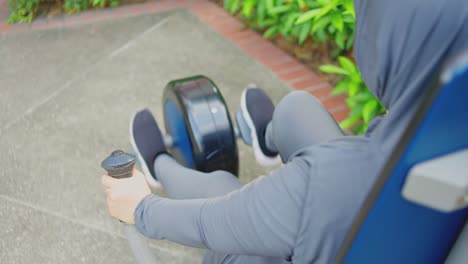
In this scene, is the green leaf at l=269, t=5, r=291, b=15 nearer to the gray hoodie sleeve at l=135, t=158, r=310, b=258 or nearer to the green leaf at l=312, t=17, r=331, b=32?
the green leaf at l=312, t=17, r=331, b=32

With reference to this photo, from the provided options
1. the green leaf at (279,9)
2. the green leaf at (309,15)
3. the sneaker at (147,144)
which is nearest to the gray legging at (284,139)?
the sneaker at (147,144)

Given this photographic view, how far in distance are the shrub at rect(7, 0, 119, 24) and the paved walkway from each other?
0.08 metres

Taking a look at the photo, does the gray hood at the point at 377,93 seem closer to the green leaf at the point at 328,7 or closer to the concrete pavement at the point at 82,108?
the concrete pavement at the point at 82,108

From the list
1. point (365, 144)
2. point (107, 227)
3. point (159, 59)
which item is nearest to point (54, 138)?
point (107, 227)

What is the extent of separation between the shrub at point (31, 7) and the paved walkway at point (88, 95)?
76 mm

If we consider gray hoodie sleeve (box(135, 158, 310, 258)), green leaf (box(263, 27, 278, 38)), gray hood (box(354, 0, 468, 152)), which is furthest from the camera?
green leaf (box(263, 27, 278, 38))

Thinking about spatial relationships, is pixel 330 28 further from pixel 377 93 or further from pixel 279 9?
pixel 377 93

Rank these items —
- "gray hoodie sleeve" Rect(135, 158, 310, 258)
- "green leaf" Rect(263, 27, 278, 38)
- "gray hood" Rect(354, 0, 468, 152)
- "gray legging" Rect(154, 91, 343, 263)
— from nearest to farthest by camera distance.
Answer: "gray hood" Rect(354, 0, 468, 152) → "gray hoodie sleeve" Rect(135, 158, 310, 258) → "gray legging" Rect(154, 91, 343, 263) → "green leaf" Rect(263, 27, 278, 38)

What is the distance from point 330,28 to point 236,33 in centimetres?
78

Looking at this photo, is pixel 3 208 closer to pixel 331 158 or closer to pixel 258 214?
pixel 258 214

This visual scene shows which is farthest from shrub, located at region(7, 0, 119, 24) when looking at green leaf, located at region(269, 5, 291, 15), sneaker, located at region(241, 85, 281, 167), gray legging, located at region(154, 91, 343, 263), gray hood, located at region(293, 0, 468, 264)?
gray hood, located at region(293, 0, 468, 264)

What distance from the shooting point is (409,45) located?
64 cm

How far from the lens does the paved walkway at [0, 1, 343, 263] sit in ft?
5.53

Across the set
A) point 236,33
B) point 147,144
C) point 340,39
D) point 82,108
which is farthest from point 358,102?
point 82,108
